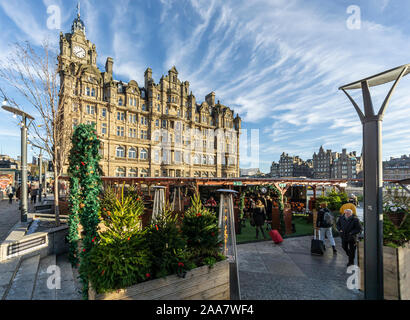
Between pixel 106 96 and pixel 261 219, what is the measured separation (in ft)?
108

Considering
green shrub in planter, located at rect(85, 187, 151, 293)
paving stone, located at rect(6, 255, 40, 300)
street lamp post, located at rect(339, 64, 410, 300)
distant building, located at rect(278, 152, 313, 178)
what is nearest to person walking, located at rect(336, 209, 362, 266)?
street lamp post, located at rect(339, 64, 410, 300)

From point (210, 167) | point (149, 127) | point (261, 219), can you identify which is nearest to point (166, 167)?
point (149, 127)

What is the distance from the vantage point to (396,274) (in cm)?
403

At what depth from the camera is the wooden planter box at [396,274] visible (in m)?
4.02

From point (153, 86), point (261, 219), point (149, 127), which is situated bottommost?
point (261, 219)

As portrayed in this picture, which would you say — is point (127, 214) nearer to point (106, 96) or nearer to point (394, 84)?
point (394, 84)

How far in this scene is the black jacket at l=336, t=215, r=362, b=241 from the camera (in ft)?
19.4

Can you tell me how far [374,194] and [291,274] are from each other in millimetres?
3246

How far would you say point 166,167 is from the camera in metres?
37.7

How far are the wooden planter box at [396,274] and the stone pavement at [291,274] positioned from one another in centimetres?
75

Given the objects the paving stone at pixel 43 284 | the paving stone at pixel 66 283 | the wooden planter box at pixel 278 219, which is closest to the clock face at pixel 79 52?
the paving stone at pixel 66 283

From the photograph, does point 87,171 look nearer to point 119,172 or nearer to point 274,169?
point 119,172

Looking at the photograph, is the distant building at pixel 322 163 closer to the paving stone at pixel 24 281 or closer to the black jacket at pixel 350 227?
the black jacket at pixel 350 227
